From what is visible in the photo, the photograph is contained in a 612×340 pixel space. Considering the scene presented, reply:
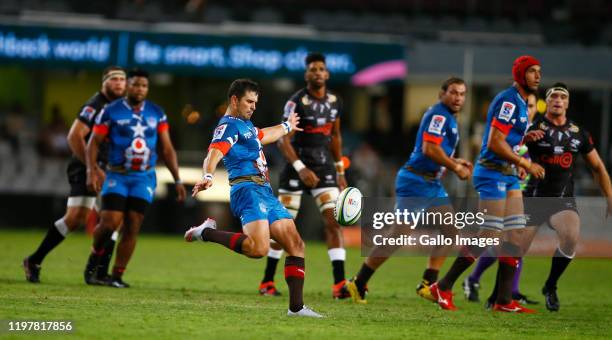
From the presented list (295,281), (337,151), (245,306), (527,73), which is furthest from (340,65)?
(295,281)

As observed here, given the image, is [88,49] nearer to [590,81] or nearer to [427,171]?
[590,81]

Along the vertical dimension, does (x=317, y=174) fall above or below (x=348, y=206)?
above

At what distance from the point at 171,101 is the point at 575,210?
1849cm

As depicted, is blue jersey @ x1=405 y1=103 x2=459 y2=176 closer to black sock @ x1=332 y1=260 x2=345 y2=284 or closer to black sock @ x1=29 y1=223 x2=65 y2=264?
black sock @ x1=332 y1=260 x2=345 y2=284

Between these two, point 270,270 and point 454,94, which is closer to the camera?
point 454,94

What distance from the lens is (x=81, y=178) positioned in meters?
13.6

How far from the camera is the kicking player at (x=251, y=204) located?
10.1 metres

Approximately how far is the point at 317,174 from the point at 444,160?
2.01m

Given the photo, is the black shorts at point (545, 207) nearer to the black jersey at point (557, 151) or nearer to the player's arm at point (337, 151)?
the black jersey at point (557, 151)

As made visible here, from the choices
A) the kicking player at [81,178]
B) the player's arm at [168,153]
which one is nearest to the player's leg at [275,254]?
the player's arm at [168,153]

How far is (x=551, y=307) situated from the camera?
1223 cm

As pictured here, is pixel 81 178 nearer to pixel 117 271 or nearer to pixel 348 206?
pixel 117 271

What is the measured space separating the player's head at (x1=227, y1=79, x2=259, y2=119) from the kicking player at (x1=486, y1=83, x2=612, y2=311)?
349 centimetres

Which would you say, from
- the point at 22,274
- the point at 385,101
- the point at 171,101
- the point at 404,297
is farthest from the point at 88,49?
the point at 404,297
